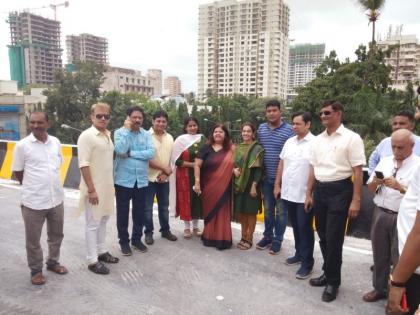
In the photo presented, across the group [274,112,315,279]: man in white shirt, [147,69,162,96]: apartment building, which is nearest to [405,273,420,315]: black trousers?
[274,112,315,279]: man in white shirt

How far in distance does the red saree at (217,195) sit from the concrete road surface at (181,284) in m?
0.17

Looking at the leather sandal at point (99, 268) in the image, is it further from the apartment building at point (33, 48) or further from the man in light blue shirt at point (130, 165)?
the apartment building at point (33, 48)

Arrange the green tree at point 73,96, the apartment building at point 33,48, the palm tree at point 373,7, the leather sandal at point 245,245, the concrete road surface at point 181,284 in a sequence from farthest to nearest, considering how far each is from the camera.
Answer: the apartment building at point 33,48 < the green tree at point 73,96 < the palm tree at point 373,7 < the leather sandal at point 245,245 < the concrete road surface at point 181,284

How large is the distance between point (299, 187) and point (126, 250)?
207cm

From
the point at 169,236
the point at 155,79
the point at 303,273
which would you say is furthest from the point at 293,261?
the point at 155,79

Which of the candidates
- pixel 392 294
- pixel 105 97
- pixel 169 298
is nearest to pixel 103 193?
pixel 169 298

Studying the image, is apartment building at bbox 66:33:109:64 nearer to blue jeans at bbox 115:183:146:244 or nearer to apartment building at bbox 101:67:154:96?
apartment building at bbox 101:67:154:96

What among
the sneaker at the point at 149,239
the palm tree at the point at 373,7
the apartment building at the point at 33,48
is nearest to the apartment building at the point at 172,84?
the apartment building at the point at 33,48

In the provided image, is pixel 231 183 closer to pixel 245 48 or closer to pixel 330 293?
pixel 330 293

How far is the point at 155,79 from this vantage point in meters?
116

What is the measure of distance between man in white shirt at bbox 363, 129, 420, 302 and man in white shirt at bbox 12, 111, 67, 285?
295 centimetres

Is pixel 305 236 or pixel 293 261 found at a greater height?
pixel 305 236

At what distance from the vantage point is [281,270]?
3.57 meters

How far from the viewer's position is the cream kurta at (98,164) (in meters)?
3.32
